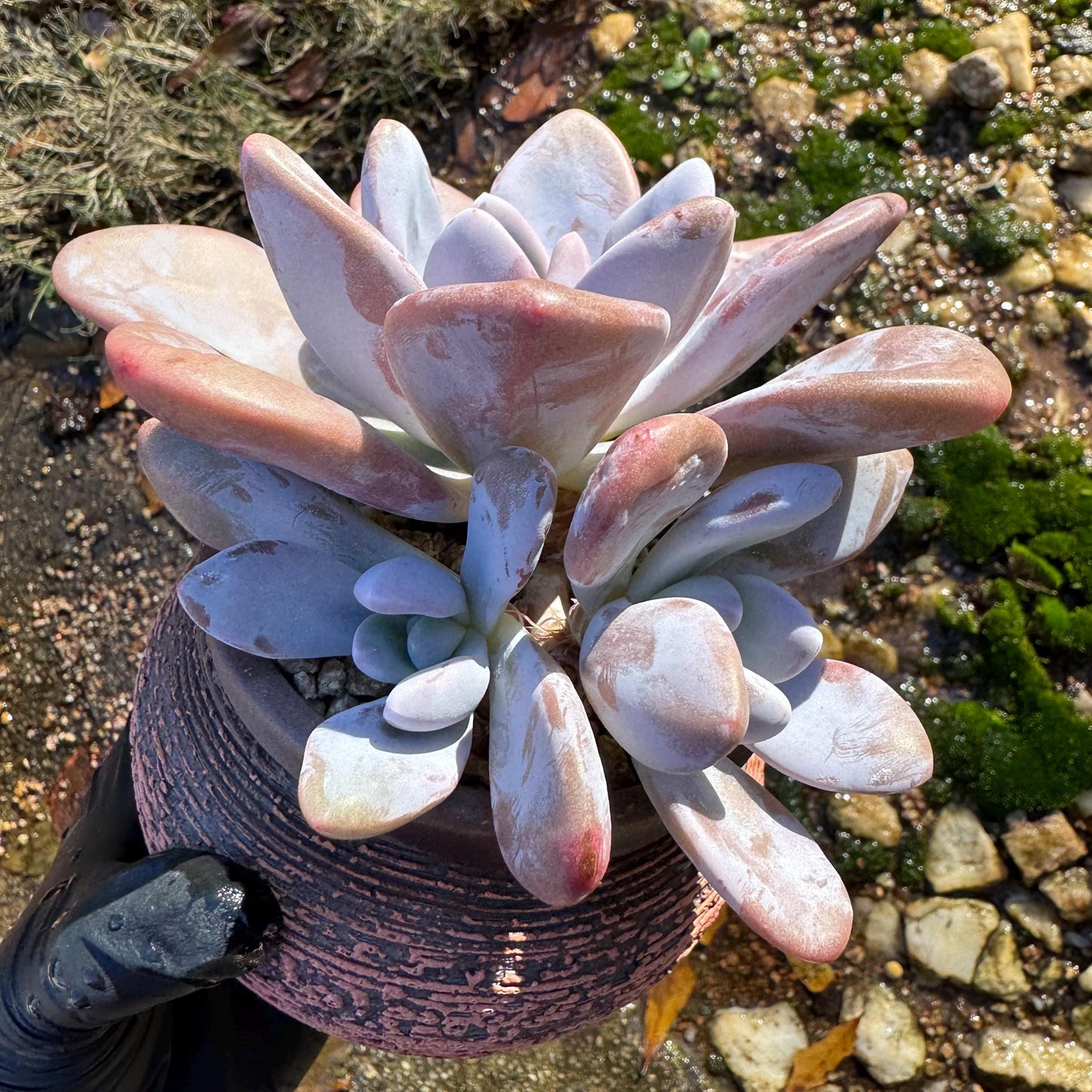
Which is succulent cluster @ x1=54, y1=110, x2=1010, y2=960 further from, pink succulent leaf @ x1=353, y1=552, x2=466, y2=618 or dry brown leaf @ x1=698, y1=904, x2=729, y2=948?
dry brown leaf @ x1=698, y1=904, x2=729, y2=948

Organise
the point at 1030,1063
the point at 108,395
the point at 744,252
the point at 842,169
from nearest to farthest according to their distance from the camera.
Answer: the point at 744,252 < the point at 1030,1063 < the point at 842,169 < the point at 108,395

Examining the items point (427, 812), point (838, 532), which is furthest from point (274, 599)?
point (838, 532)

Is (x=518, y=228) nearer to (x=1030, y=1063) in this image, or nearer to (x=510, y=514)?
(x=510, y=514)

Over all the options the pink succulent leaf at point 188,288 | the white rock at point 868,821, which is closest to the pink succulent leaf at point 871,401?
the pink succulent leaf at point 188,288

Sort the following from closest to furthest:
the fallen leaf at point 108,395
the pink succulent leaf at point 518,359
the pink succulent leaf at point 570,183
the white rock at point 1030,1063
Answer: the pink succulent leaf at point 518,359 → the pink succulent leaf at point 570,183 → the white rock at point 1030,1063 → the fallen leaf at point 108,395

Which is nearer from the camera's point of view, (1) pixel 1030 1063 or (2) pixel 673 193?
(2) pixel 673 193

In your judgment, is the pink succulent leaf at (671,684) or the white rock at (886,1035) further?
the white rock at (886,1035)

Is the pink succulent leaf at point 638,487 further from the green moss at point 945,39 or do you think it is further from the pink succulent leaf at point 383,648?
the green moss at point 945,39
